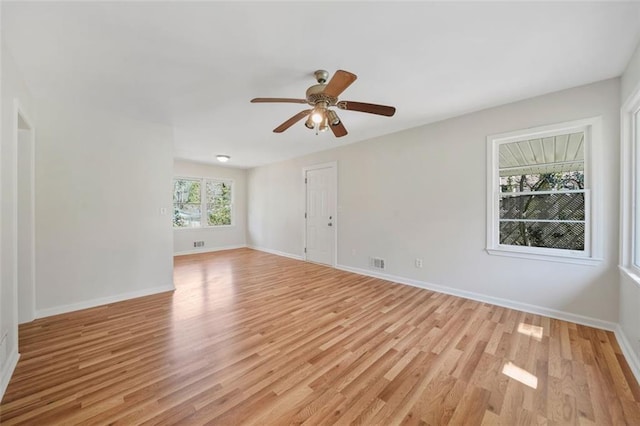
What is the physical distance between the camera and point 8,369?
1844mm

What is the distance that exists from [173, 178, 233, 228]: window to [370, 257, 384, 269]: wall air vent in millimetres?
4744

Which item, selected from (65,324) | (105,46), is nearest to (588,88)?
(105,46)

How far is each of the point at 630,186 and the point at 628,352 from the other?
1417mm

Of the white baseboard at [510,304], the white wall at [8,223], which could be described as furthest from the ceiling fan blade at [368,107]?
the white baseboard at [510,304]

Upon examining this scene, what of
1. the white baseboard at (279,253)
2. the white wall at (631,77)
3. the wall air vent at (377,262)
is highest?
the white wall at (631,77)

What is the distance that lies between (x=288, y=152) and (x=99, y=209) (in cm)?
343

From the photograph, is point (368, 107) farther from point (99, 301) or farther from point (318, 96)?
point (99, 301)

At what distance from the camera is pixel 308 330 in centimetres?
255

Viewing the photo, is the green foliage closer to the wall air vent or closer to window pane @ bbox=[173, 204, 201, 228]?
the wall air vent

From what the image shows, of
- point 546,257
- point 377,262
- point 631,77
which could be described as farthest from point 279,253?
point 631,77

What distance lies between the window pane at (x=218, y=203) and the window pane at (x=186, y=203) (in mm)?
297

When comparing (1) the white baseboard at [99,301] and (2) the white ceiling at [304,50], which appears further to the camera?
(1) the white baseboard at [99,301]

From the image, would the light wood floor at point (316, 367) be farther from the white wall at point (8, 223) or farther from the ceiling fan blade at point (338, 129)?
the ceiling fan blade at point (338, 129)

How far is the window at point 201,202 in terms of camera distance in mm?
6703
